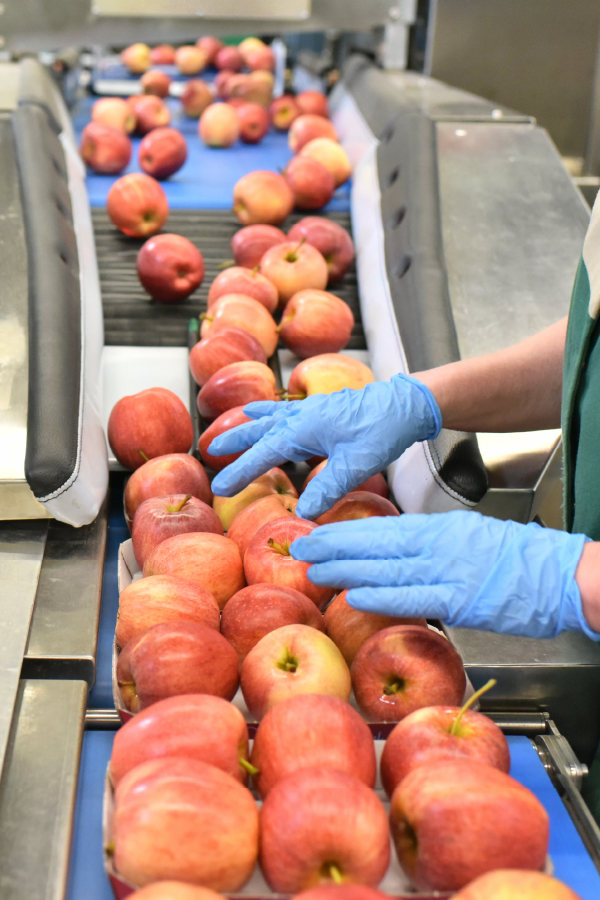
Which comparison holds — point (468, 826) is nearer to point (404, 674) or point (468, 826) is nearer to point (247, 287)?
point (404, 674)

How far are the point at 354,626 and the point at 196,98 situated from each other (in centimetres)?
332

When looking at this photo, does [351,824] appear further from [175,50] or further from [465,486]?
[175,50]


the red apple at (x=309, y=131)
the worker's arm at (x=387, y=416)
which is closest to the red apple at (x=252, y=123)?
the red apple at (x=309, y=131)

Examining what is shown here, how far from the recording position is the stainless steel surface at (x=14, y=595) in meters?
1.08

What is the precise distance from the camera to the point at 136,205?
236 centimetres

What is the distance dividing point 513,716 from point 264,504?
0.52 metres

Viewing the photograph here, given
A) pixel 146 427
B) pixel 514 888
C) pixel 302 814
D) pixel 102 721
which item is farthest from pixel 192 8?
pixel 514 888

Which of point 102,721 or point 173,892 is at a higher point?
point 173,892

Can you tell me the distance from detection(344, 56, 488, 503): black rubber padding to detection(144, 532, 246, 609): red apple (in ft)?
1.45

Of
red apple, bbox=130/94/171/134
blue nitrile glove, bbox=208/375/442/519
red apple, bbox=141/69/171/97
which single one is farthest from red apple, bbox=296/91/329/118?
blue nitrile glove, bbox=208/375/442/519

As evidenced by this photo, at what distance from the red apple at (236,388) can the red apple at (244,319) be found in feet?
0.61

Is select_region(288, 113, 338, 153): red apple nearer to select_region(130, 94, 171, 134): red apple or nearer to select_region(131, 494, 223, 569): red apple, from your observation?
select_region(130, 94, 171, 134): red apple

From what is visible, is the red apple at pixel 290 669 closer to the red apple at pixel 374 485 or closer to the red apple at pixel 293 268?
the red apple at pixel 374 485

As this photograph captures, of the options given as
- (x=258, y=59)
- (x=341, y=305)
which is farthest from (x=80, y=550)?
(x=258, y=59)
